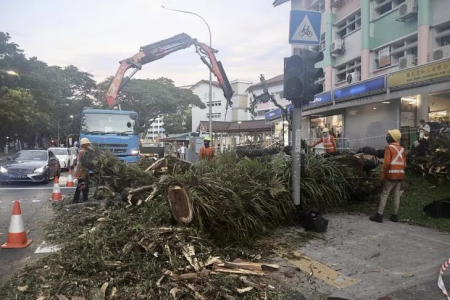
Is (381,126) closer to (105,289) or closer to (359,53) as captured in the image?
(359,53)

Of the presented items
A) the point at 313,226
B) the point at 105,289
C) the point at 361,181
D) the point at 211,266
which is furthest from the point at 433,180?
the point at 105,289

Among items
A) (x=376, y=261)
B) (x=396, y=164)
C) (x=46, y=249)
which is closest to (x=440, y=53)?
(x=396, y=164)

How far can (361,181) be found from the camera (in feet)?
26.0

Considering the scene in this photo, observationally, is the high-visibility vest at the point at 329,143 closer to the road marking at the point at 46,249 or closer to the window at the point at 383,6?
the road marking at the point at 46,249

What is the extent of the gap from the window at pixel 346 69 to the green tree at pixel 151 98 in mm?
24937

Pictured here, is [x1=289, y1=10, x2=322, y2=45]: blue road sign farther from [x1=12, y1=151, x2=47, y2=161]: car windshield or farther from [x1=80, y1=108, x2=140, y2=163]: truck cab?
[x1=12, y1=151, x2=47, y2=161]: car windshield

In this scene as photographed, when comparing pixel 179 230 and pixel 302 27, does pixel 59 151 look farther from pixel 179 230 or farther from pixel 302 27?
pixel 179 230

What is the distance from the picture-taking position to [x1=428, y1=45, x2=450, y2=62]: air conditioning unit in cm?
1433

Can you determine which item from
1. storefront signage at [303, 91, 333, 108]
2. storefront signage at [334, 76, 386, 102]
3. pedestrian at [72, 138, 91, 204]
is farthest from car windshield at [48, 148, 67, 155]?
storefront signage at [334, 76, 386, 102]

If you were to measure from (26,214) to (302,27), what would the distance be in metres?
7.05

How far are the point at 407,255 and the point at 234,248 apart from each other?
7.69 feet

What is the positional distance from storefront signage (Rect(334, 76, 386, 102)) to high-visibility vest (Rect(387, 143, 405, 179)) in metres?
9.99

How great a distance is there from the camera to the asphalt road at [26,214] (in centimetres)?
499

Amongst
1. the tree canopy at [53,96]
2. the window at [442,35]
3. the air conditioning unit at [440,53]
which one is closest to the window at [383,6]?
the window at [442,35]
